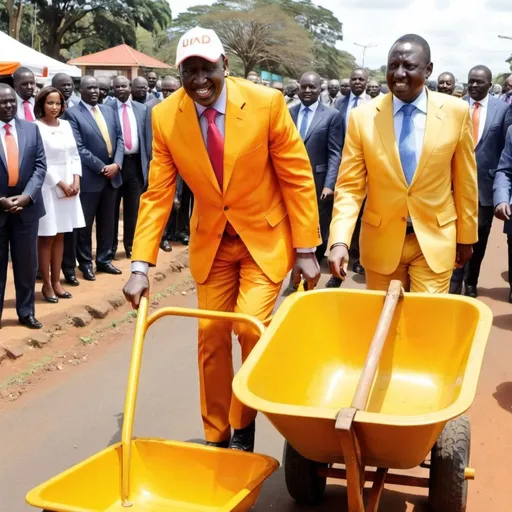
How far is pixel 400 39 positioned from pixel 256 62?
44575 millimetres

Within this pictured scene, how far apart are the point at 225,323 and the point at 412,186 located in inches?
50.3

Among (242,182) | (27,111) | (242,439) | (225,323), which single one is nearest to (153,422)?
(242,439)

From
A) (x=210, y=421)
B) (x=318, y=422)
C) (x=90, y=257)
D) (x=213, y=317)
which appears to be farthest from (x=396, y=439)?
(x=90, y=257)

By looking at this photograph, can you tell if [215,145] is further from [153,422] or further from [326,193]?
[326,193]

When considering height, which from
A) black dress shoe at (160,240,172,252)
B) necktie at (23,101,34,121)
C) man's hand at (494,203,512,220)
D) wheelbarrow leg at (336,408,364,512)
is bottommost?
black dress shoe at (160,240,172,252)

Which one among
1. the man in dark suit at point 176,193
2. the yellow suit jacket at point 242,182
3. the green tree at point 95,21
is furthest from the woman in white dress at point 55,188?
the green tree at point 95,21

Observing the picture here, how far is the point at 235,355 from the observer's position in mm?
6457

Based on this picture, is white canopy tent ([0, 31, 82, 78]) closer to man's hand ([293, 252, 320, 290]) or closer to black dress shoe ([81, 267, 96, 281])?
black dress shoe ([81, 267, 96, 281])

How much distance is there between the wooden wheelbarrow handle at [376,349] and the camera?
118 inches

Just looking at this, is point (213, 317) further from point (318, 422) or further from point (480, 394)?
point (480, 394)

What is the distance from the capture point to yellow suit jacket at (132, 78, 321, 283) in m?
4.05

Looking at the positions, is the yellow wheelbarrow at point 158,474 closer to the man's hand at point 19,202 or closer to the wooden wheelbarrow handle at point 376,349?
the wooden wheelbarrow handle at point 376,349

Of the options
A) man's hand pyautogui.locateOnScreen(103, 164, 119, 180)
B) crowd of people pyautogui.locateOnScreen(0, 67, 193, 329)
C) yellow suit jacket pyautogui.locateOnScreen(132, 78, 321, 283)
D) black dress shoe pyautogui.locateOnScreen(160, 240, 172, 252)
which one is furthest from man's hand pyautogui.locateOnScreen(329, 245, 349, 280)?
black dress shoe pyautogui.locateOnScreen(160, 240, 172, 252)

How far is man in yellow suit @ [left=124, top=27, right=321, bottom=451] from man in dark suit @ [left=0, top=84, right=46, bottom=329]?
8.98 ft
